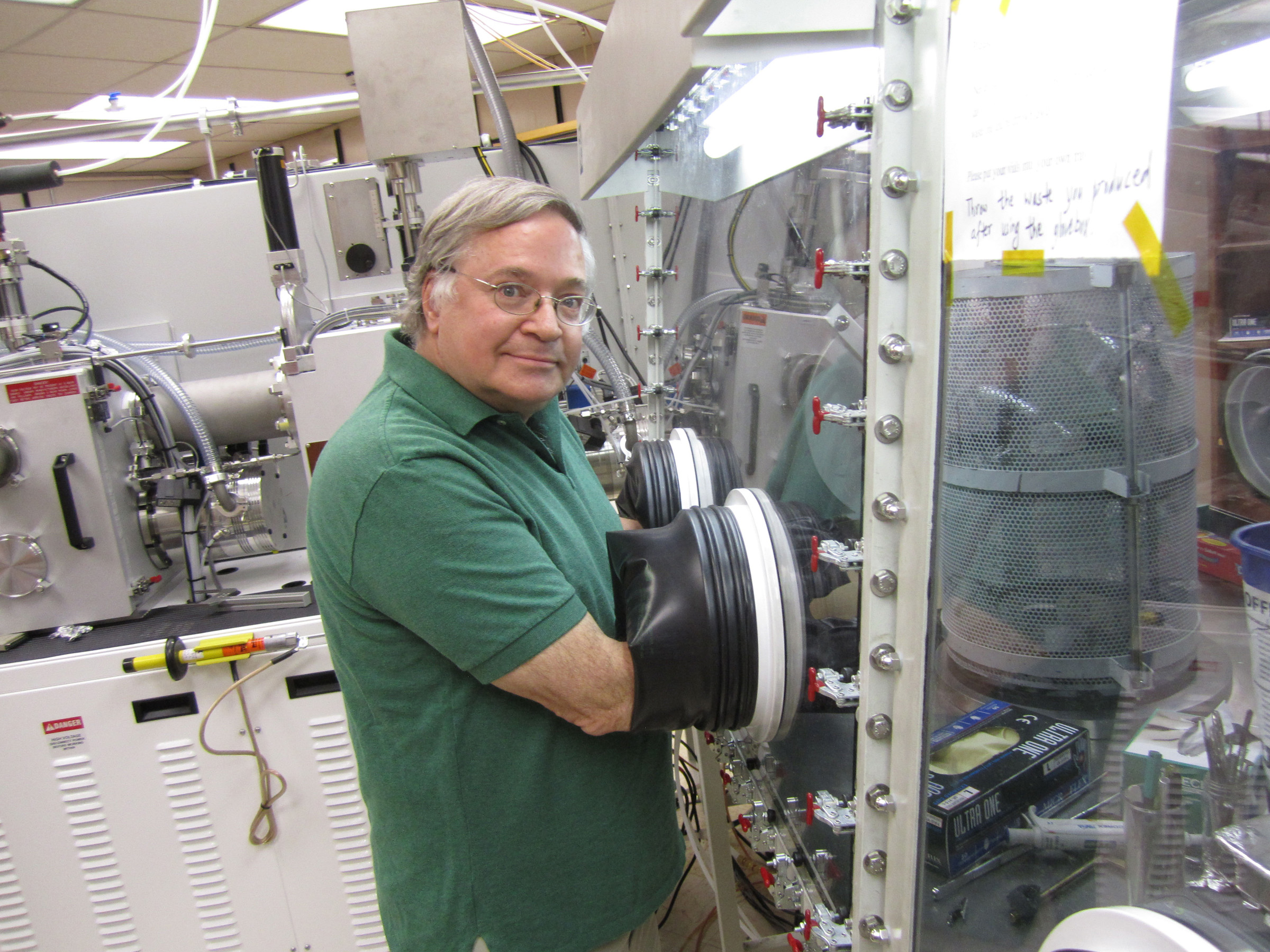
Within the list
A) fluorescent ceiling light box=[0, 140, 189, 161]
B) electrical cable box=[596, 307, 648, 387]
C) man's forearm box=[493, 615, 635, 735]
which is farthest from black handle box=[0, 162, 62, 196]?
fluorescent ceiling light box=[0, 140, 189, 161]

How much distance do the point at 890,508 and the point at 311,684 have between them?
1244 millimetres

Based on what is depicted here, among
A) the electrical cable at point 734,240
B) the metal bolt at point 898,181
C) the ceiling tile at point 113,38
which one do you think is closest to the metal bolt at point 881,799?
the metal bolt at point 898,181

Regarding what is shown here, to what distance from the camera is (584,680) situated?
75cm

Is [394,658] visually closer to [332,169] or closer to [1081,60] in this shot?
[1081,60]

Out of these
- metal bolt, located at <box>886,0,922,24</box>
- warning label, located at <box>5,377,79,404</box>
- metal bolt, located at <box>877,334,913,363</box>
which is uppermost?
metal bolt, located at <box>886,0,922,24</box>

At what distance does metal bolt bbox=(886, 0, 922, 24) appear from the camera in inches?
20.8

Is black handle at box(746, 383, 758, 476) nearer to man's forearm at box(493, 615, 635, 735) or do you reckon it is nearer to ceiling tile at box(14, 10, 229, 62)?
man's forearm at box(493, 615, 635, 735)

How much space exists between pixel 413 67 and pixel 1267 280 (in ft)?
4.71

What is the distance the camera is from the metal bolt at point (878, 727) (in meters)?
0.64

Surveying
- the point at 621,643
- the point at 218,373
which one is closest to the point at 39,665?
the point at 218,373

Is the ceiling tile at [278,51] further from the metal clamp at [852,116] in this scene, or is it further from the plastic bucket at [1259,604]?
the plastic bucket at [1259,604]

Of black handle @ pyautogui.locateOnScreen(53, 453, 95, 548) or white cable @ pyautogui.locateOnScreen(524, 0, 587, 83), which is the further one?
white cable @ pyautogui.locateOnScreen(524, 0, 587, 83)

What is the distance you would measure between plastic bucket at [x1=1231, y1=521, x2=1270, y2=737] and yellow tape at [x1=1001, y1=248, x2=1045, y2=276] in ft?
0.70

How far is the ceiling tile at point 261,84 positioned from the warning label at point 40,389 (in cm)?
352
